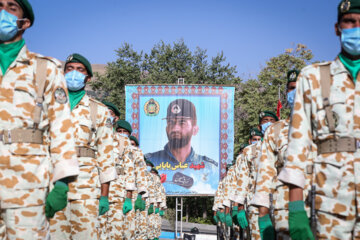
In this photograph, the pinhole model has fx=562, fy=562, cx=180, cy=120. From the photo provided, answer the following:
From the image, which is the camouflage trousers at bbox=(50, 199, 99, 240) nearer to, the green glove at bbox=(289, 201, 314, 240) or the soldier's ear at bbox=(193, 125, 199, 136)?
the green glove at bbox=(289, 201, 314, 240)

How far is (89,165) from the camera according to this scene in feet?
21.5

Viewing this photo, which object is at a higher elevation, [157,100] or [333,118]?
[157,100]

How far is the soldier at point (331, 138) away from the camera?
3611 mm

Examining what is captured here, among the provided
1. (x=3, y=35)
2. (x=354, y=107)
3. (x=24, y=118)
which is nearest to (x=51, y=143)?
(x=24, y=118)

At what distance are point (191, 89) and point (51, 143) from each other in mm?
25733

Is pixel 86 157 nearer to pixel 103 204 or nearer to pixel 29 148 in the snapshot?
pixel 103 204

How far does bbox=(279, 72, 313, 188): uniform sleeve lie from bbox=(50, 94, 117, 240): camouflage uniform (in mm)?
3102

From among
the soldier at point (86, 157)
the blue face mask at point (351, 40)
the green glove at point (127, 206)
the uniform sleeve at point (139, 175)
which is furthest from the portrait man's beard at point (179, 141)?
the blue face mask at point (351, 40)

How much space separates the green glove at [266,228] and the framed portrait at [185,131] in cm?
2218

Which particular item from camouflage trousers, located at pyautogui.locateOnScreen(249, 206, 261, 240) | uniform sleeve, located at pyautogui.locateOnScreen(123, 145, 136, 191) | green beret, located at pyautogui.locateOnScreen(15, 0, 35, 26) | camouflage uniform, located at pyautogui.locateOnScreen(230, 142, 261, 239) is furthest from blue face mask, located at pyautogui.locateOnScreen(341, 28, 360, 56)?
uniform sleeve, located at pyautogui.locateOnScreen(123, 145, 136, 191)

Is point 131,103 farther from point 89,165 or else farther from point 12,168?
point 12,168

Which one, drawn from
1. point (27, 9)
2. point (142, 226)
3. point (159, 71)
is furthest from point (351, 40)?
point (159, 71)

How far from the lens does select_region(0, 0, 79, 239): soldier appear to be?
385cm

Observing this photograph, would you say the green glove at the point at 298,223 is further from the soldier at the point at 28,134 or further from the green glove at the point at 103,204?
the green glove at the point at 103,204
